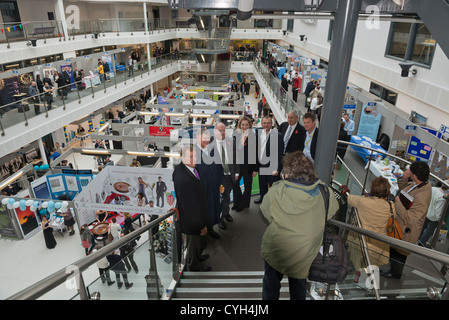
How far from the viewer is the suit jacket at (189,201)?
342cm

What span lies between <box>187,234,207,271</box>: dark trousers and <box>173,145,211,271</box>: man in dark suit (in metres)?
0.03

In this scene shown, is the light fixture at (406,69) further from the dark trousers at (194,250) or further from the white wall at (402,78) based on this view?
the dark trousers at (194,250)

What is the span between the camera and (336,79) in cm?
333

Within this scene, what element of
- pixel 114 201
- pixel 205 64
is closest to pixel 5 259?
pixel 114 201

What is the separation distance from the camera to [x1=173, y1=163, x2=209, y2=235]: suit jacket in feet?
11.2

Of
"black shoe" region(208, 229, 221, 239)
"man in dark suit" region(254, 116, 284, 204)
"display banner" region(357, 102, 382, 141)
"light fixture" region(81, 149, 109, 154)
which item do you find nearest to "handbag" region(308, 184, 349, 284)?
"black shoe" region(208, 229, 221, 239)

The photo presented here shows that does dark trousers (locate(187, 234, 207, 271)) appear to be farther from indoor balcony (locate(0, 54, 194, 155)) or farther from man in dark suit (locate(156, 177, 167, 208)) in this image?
indoor balcony (locate(0, 54, 194, 155))

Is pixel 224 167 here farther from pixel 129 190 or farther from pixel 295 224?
pixel 129 190

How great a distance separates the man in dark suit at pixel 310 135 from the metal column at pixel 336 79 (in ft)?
3.47

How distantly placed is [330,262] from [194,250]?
1787 millimetres

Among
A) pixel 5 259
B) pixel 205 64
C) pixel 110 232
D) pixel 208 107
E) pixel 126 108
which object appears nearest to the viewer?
pixel 110 232

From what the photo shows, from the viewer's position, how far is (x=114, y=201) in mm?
9828
